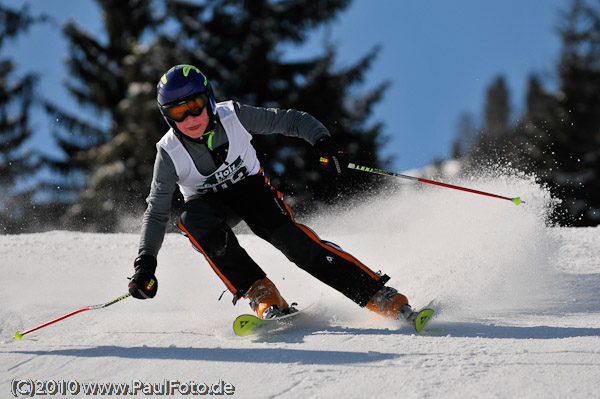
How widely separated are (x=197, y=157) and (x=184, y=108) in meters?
0.30

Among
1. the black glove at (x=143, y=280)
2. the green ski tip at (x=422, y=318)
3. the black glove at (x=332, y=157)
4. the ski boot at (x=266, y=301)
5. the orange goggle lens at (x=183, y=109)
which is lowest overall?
the green ski tip at (x=422, y=318)

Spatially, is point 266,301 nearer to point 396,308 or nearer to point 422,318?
point 396,308

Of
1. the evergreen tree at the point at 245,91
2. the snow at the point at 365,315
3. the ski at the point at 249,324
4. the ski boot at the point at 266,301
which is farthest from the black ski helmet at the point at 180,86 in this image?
the evergreen tree at the point at 245,91

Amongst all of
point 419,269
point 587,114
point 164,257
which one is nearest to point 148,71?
point 164,257

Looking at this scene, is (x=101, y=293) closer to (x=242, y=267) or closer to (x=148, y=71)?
(x=242, y=267)

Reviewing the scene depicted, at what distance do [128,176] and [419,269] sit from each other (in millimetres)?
11465

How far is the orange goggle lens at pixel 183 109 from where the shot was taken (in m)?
3.09

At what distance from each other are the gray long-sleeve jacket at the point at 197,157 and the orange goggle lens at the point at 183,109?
0.14 meters

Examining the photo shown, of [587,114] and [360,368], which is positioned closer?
[360,368]

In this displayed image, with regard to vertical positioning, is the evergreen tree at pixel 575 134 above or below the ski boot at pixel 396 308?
above

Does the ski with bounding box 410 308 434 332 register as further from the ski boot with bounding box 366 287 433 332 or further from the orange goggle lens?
the orange goggle lens

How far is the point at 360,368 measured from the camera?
87.5 inches

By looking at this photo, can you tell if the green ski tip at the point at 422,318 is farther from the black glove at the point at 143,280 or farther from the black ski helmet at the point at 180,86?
the black ski helmet at the point at 180,86

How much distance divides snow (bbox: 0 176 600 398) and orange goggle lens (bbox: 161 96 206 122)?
1.17m
